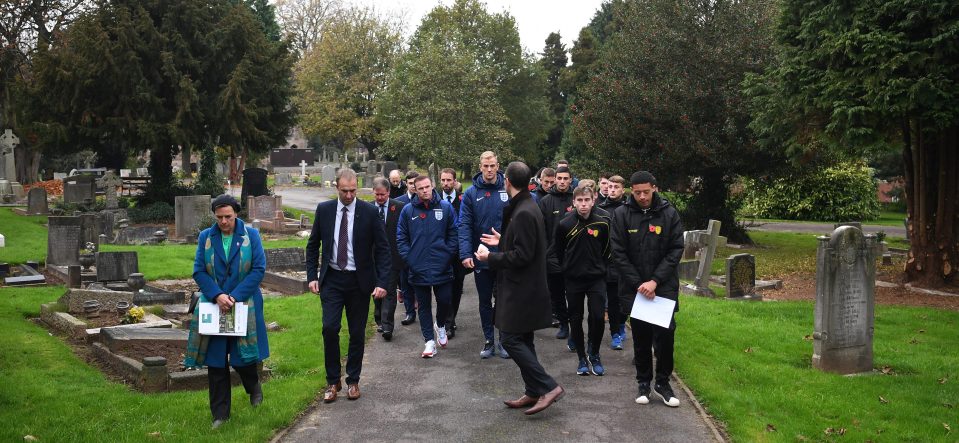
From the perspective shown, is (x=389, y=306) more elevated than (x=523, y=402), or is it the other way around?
(x=389, y=306)

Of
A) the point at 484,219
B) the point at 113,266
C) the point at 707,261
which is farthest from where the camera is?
the point at 113,266

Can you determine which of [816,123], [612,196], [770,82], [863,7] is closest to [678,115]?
[770,82]

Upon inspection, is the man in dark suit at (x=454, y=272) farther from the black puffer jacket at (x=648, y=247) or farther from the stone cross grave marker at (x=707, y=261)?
the stone cross grave marker at (x=707, y=261)

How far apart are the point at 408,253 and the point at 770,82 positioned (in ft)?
40.9

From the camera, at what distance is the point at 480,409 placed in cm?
773

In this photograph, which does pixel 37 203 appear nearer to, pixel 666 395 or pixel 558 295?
pixel 558 295

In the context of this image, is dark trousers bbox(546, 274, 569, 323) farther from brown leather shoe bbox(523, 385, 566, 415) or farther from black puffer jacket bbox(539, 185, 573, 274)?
brown leather shoe bbox(523, 385, 566, 415)

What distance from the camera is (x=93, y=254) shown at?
18.5 metres

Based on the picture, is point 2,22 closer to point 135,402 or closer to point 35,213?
point 35,213

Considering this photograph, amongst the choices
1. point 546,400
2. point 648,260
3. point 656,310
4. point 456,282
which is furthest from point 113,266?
point 656,310

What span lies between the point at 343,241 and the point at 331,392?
138 cm

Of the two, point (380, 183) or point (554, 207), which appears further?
point (380, 183)

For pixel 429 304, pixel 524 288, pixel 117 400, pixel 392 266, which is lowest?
pixel 117 400

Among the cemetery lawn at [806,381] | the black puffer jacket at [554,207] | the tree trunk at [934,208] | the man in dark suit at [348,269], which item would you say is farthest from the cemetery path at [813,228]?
the man in dark suit at [348,269]
